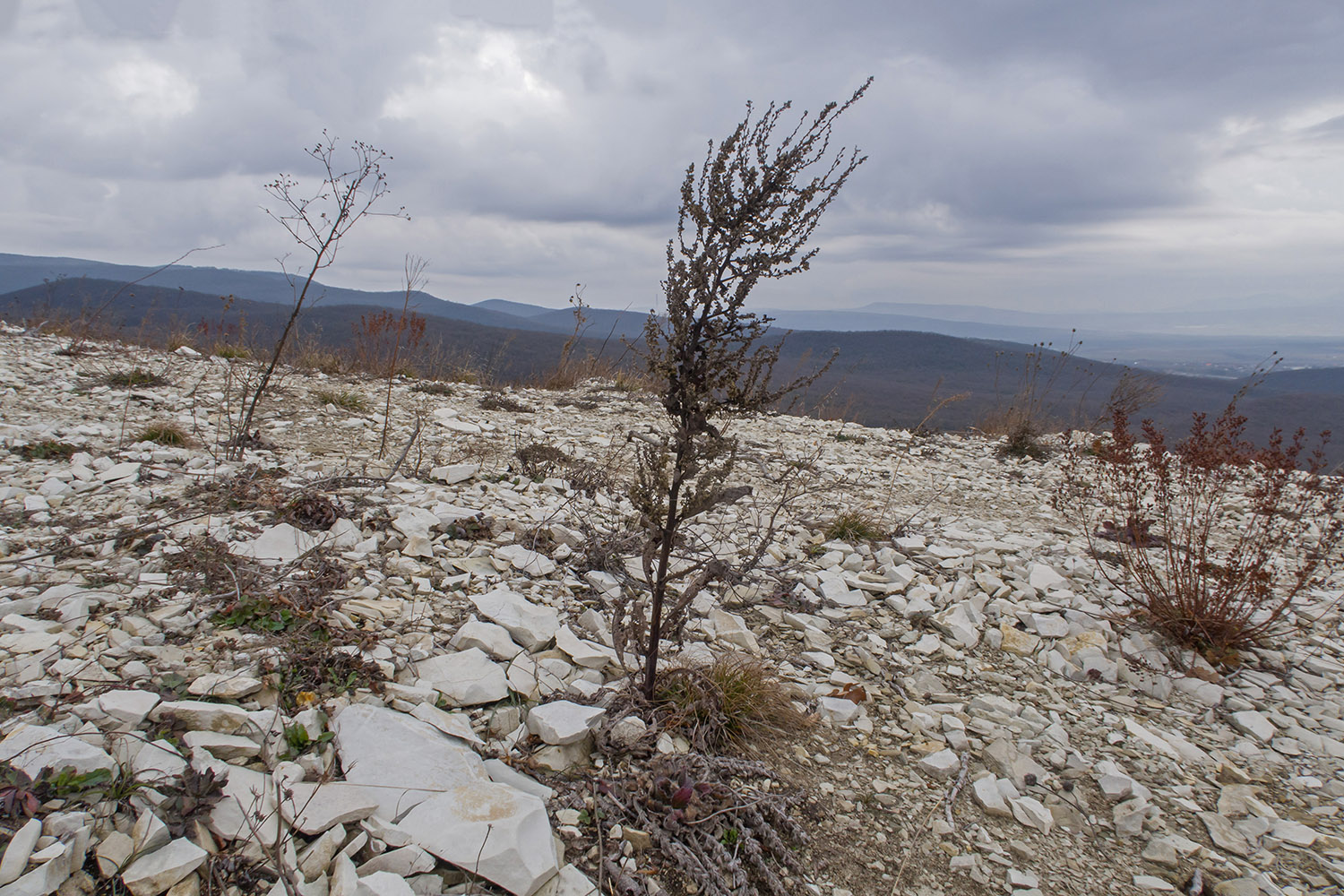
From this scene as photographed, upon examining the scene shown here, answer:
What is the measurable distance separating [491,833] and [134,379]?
7.48 metres

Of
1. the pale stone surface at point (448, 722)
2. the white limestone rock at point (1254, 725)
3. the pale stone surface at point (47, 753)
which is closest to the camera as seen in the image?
the pale stone surface at point (47, 753)

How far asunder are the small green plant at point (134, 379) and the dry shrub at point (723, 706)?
23.4 feet

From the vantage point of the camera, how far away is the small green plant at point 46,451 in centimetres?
412

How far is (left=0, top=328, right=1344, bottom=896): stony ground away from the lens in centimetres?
160

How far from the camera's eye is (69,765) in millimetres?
1540

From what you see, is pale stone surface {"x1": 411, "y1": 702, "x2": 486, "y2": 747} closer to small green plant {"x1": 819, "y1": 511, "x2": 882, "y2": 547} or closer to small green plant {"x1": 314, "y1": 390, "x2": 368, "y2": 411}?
small green plant {"x1": 819, "y1": 511, "x2": 882, "y2": 547}

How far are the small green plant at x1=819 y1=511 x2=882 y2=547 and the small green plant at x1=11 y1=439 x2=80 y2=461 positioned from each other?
5160mm

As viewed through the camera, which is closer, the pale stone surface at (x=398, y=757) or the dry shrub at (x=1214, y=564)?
the pale stone surface at (x=398, y=757)

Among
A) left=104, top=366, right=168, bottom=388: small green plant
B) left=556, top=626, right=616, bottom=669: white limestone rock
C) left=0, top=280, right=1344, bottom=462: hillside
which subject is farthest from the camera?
left=0, top=280, right=1344, bottom=462: hillside

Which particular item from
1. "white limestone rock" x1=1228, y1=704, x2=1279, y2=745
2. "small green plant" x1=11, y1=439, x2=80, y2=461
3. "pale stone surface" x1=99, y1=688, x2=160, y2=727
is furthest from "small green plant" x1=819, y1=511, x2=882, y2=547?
"small green plant" x1=11, y1=439, x2=80, y2=461

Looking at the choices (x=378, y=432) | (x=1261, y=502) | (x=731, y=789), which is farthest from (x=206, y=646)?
(x=1261, y=502)

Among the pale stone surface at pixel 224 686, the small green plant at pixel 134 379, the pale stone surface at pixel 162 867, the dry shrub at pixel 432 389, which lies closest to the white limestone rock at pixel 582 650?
the pale stone surface at pixel 224 686

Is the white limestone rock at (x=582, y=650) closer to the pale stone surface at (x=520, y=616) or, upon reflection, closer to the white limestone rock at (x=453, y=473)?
the pale stone surface at (x=520, y=616)

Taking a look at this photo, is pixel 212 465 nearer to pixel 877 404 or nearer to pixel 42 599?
pixel 42 599
